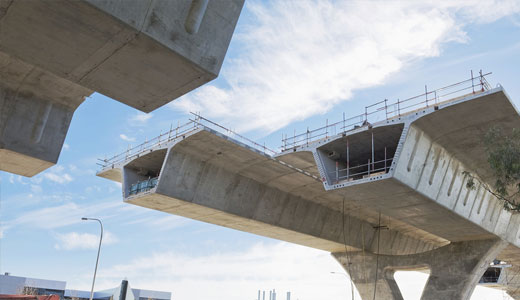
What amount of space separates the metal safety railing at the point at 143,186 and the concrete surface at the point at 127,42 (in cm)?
1636

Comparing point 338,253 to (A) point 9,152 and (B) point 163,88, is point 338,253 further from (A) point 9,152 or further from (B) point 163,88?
(B) point 163,88

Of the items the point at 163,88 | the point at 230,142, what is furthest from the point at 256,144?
the point at 163,88

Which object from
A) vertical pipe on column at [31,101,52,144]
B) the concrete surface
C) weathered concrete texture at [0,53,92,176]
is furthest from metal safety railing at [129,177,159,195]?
the concrete surface

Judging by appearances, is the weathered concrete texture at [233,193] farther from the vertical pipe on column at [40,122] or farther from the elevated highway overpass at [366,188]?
the vertical pipe on column at [40,122]

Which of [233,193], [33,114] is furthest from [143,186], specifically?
[33,114]

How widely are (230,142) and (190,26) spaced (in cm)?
1701

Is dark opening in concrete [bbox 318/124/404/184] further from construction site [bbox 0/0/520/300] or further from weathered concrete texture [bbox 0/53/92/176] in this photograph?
weathered concrete texture [bbox 0/53/92/176]

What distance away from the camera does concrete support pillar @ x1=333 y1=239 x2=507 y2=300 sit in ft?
115

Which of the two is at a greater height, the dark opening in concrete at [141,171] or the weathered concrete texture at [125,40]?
the dark opening in concrete at [141,171]

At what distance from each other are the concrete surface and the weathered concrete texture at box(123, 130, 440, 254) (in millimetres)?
14741

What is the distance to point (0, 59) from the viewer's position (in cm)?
1842

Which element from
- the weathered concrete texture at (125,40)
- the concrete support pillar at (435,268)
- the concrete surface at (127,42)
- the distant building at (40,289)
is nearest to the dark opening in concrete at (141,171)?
the concrete surface at (127,42)

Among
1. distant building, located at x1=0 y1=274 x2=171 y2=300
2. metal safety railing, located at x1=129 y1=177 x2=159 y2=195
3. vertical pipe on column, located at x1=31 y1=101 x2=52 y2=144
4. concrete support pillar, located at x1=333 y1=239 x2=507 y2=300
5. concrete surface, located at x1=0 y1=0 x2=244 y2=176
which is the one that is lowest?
distant building, located at x1=0 y1=274 x2=171 y2=300

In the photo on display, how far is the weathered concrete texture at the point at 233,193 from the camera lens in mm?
28078
